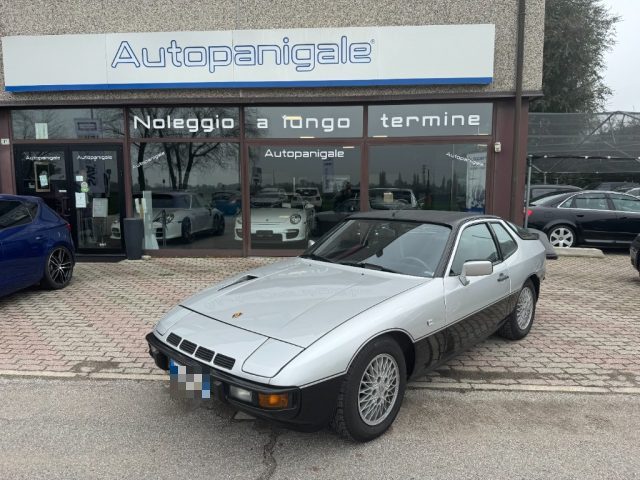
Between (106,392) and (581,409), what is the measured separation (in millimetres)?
3760

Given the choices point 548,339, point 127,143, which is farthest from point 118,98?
point 548,339

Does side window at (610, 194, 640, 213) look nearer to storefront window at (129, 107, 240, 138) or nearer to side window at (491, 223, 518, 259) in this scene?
side window at (491, 223, 518, 259)

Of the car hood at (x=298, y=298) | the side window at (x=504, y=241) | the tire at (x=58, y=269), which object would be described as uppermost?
the side window at (x=504, y=241)

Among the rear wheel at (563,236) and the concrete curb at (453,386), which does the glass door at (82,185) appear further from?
the rear wheel at (563,236)

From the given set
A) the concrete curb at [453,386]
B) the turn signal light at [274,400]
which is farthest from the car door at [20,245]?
the turn signal light at [274,400]

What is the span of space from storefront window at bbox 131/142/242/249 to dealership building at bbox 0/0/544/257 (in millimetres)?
31

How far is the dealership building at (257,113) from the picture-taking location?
361 inches

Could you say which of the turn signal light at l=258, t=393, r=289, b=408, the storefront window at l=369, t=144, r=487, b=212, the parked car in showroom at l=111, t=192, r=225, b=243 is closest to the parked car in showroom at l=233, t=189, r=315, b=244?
the parked car in showroom at l=111, t=192, r=225, b=243

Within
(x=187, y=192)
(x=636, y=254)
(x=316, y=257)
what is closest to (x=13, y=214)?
(x=187, y=192)

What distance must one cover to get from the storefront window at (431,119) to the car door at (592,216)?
306cm

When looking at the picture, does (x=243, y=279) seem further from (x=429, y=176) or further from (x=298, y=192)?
(x=429, y=176)

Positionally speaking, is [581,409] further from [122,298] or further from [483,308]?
[122,298]

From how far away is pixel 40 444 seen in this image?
3.05 metres

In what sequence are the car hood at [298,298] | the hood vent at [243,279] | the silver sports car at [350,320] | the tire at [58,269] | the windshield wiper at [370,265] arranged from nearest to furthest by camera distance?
the silver sports car at [350,320] → the car hood at [298,298] → the windshield wiper at [370,265] → the hood vent at [243,279] → the tire at [58,269]
